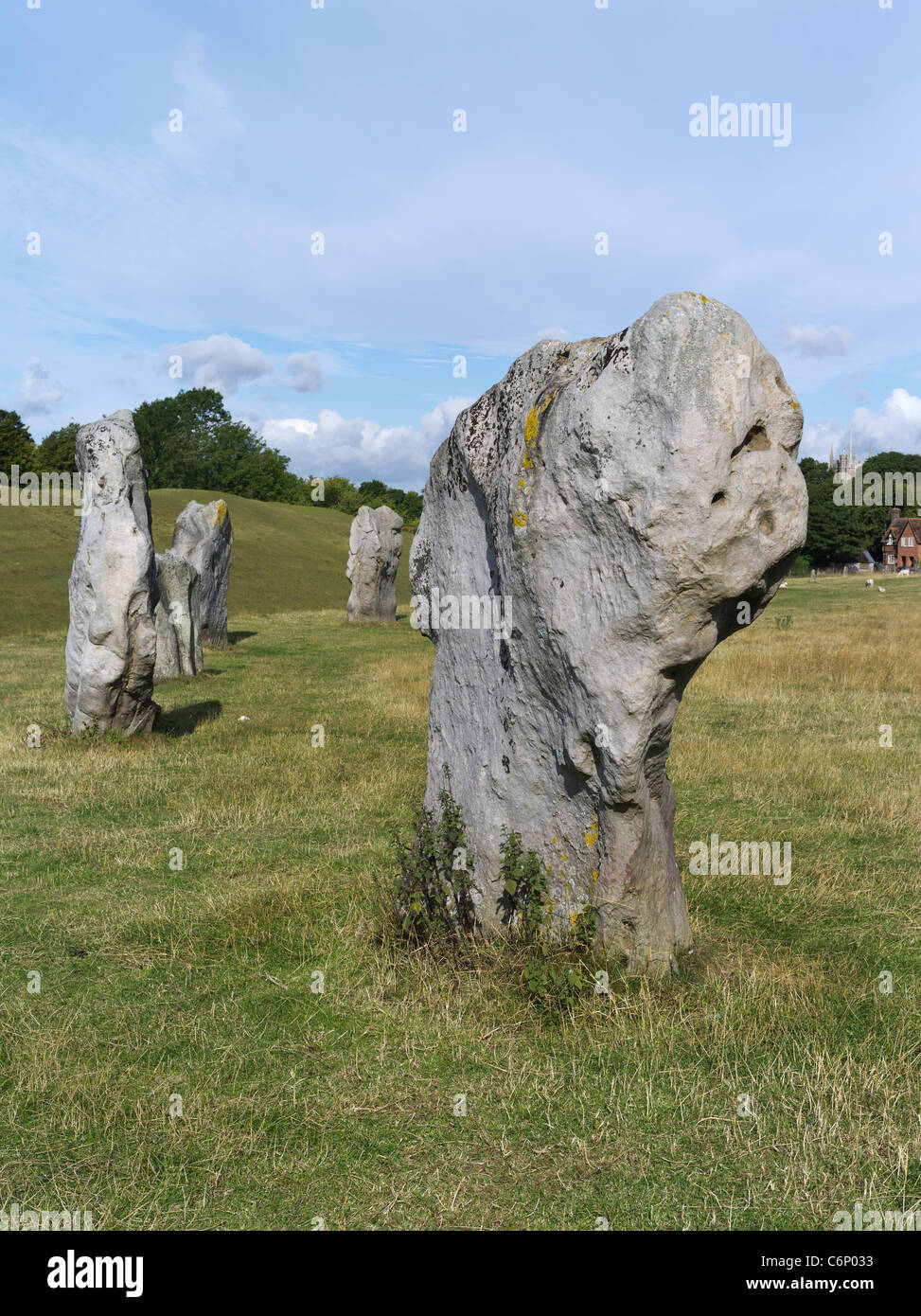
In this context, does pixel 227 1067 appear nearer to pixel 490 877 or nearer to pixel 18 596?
pixel 490 877

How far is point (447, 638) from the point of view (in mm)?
6457

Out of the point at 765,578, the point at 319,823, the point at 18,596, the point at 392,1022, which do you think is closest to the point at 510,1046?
the point at 392,1022

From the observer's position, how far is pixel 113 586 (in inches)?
450

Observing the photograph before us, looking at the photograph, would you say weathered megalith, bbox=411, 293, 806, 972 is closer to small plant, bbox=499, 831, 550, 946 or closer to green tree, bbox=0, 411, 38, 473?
small plant, bbox=499, 831, 550, 946

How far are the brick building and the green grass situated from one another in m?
54.2

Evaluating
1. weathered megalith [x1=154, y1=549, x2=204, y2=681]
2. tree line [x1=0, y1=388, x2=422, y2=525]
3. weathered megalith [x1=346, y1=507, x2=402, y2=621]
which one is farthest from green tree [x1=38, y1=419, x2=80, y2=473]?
weathered megalith [x1=154, y1=549, x2=204, y2=681]

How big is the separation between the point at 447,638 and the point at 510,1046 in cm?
257

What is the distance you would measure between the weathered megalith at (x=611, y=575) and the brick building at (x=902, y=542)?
304 ft

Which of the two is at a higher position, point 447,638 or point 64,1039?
point 447,638

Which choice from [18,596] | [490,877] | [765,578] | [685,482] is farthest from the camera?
[18,596]

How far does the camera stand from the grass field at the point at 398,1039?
3.88 metres

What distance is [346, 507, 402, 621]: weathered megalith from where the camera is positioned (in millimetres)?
29047

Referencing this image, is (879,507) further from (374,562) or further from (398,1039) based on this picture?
(398,1039)

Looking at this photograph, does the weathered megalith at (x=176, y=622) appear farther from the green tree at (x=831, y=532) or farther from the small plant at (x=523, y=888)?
the green tree at (x=831, y=532)
